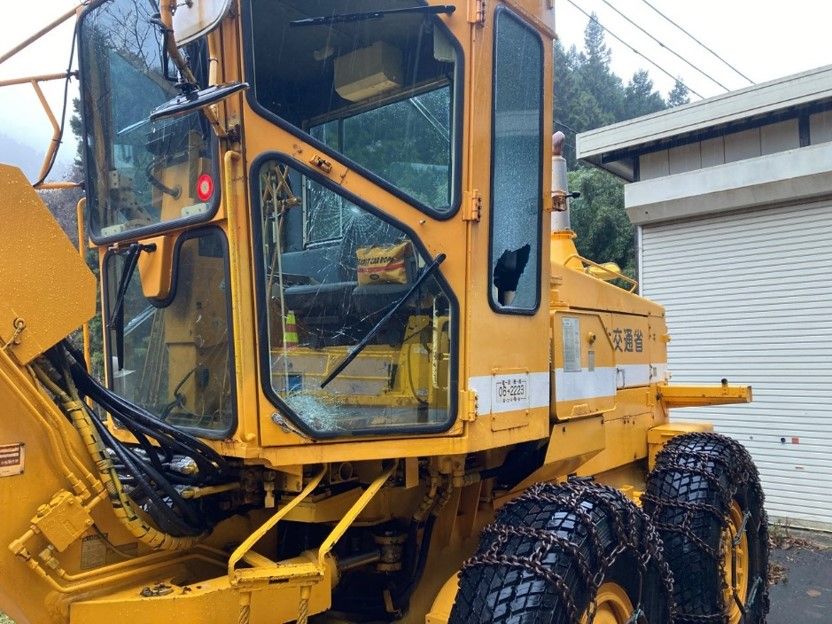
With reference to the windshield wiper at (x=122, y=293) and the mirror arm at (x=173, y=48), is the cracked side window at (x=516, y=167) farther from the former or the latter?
the windshield wiper at (x=122, y=293)

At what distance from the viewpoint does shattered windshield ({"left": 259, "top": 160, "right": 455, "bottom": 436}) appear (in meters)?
2.39

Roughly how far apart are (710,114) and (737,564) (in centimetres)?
585

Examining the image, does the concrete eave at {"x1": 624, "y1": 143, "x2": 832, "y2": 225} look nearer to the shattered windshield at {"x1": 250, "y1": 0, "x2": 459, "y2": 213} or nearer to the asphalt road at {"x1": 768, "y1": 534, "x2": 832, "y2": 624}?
the asphalt road at {"x1": 768, "y1": 534, "x2": 832, "y2": 624}

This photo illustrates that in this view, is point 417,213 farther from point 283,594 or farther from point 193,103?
point 283,594

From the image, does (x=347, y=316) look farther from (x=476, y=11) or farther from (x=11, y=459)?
(x=476, y=11)

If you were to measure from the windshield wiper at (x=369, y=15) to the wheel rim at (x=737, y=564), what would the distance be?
3062mm

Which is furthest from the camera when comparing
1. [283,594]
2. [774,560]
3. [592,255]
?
[592,255]

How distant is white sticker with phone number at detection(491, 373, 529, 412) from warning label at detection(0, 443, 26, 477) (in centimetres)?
155

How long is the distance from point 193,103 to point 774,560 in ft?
23.1

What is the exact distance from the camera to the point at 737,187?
8531 millimetres

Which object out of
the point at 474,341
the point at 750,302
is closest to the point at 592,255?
the point at 750,302

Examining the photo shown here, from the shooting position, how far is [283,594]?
2.41m

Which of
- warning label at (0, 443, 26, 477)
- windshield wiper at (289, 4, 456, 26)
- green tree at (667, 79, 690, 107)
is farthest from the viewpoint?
green tree at (667, 79, 690, 107)

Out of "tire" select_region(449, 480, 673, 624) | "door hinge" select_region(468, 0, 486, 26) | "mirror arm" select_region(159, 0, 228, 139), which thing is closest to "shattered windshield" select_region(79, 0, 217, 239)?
"mirror arm" select_region(159, 0, 228, 139)
